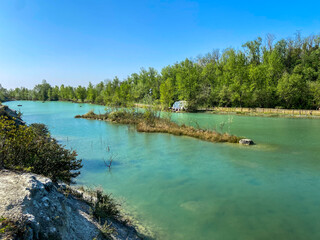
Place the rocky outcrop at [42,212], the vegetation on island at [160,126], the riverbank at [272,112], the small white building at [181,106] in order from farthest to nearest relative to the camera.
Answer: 1. the small white building at [181,106]
2. the riverbank at [272,112]
3. the vegetation on island at [160,126]
4. the rocky outcrop at [42,212]

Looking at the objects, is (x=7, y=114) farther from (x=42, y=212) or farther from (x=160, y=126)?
(x=160, y=126)

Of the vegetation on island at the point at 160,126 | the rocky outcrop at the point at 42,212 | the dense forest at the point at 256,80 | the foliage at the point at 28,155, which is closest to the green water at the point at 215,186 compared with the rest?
the vegetation on island at the point at 160,126

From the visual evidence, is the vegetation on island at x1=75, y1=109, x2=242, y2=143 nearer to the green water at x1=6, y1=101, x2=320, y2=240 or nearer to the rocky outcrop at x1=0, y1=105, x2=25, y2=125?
the green water at x1=6, y1=101, x2=320, y2=240

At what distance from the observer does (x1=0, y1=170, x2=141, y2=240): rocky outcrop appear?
150 inches

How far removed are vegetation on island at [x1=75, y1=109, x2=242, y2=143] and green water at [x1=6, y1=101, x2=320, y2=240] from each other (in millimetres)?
1719

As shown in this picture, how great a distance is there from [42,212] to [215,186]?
28.1 feet

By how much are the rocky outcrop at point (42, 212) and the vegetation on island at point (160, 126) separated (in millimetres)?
17071

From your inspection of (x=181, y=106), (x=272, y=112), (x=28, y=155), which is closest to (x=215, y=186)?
(x=28, y=155)

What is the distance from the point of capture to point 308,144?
20.7 metres

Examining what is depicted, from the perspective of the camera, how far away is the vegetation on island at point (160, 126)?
21.7 meters

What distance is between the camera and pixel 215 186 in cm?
1098

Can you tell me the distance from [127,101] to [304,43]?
201ft

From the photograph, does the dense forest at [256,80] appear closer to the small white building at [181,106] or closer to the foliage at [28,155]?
the small white building at [181,106]

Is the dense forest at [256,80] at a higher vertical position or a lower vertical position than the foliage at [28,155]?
higher
